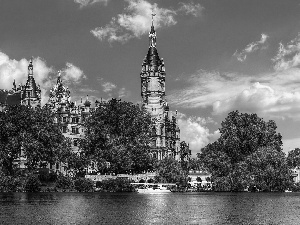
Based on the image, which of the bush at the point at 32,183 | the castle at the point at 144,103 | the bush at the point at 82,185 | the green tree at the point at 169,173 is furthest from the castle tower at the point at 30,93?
the bush at the point at 32,183

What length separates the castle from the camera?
17150cm

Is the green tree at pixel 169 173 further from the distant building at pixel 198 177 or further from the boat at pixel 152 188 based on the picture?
the distant building at pixel 198 177

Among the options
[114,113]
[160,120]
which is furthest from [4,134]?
[160,120]

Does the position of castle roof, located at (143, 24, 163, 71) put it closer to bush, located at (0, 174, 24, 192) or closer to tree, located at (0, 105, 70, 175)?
tree, located at (0, 105, 70, 175)

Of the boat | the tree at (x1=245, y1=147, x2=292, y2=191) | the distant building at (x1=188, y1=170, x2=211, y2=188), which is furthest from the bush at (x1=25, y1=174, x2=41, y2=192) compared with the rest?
the distant building at (x1=188, y1=170, x2=211, y2=188)

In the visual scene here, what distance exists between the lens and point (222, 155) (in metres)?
136

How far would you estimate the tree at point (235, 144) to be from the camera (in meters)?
135

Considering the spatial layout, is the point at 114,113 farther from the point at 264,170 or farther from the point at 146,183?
the point at 264,170

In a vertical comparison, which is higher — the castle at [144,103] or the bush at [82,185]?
the castle at [144,103]

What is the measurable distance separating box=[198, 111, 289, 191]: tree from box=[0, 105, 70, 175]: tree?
104 ft

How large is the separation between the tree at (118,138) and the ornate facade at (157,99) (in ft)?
106

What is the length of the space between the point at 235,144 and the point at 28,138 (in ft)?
142

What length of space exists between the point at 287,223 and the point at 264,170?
2907 inches

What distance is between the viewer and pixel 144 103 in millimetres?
186000
